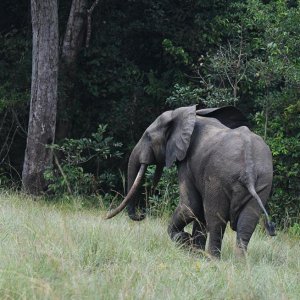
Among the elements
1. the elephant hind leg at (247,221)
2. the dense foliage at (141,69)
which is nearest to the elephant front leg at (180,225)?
the elephant hind leg at (247,221)

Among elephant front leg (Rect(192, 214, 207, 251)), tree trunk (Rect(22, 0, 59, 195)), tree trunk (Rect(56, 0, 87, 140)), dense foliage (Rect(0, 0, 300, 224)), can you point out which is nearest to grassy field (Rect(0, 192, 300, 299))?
elephant front leg (Rect(192, 214, 207, 251))

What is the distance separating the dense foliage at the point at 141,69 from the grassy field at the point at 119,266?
540 centimetres

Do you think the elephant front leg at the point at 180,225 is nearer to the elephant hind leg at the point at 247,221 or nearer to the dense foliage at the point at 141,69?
the elephant hind leg at the point at 247,221

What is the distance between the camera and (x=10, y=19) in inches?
679

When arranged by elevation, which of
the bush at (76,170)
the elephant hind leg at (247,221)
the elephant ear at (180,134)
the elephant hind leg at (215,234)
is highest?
the elephant ear at (180,134)

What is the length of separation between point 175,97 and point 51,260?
27.4 feet

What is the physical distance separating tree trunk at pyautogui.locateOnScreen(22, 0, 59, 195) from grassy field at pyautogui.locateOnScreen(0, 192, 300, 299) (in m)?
5.06

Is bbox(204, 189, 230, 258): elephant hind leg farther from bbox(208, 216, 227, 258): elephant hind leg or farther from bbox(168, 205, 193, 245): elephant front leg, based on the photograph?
bbox(168, 205, 193, 245): elephant front leg

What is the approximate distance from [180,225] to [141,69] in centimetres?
926

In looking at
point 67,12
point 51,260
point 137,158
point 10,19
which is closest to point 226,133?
point 137,158

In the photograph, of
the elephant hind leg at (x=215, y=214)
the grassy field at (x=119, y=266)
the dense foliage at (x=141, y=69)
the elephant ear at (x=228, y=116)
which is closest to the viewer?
the grassy field at (x=119, y=266)

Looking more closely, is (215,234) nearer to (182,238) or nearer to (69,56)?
(182,238)

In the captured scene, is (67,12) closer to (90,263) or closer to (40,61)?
(40,61)

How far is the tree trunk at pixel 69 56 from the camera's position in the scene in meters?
14.9
